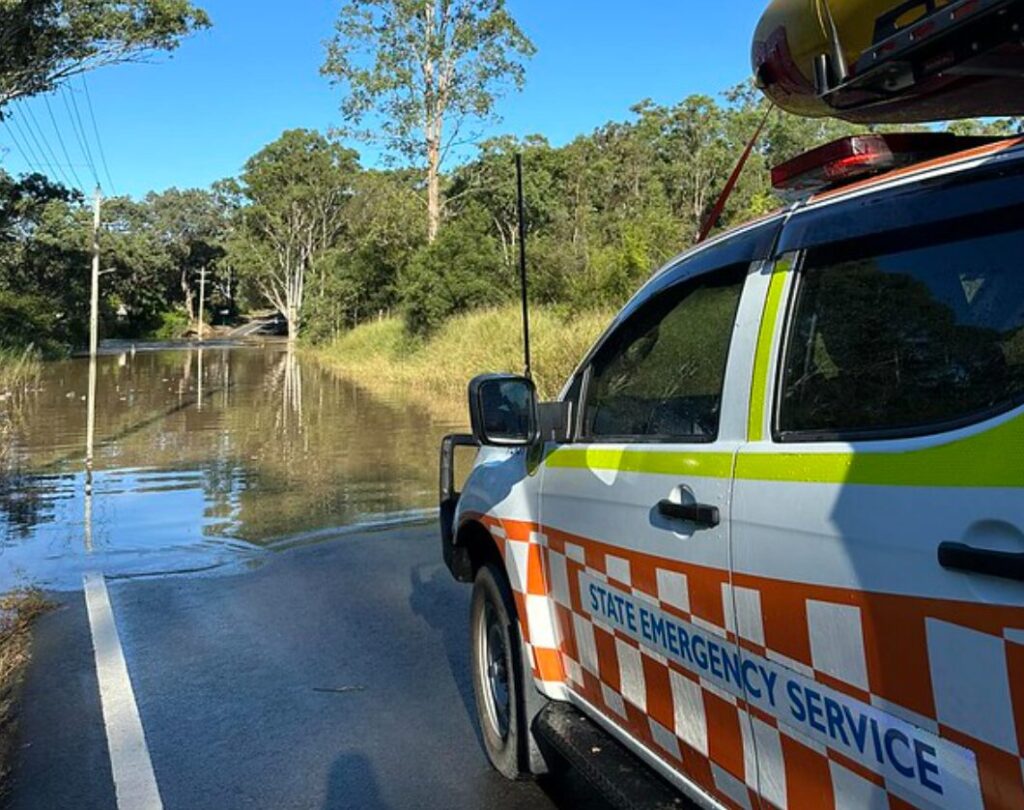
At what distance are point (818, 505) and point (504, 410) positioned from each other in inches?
64.4

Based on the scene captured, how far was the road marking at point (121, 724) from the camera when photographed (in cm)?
388

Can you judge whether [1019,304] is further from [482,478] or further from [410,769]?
[410,769]

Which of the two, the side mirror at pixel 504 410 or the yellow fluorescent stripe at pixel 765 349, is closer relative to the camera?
the yellow fluorescent stripe at pixel 765 349

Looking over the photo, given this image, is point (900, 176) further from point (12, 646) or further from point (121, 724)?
point (12, 646)

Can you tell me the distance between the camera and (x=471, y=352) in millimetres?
23219

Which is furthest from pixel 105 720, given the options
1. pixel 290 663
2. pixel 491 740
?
pixel 491 740

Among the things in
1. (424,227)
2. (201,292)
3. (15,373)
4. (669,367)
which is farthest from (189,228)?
(669,367)

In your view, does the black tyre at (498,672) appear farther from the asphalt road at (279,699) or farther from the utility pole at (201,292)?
the utility pole at (201,292)

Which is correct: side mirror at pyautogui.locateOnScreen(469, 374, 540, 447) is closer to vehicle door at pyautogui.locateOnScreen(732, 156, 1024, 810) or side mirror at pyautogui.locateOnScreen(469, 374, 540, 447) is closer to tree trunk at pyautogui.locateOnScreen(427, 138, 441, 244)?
vehicle door at pyautogui.locateOnScreen(732, 156, 1024, 810)

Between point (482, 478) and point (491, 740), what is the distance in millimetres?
1110

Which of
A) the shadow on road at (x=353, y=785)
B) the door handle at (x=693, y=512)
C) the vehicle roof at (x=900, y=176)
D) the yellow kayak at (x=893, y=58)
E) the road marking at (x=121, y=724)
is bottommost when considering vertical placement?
the shadow on road at (x=353, y=785)

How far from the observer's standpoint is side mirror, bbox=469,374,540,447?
339cm

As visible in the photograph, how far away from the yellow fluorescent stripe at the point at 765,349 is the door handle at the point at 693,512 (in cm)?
21

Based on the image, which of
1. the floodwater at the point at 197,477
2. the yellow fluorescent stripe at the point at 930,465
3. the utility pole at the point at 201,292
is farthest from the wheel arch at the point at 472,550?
the utility pole at the point at 201,292
